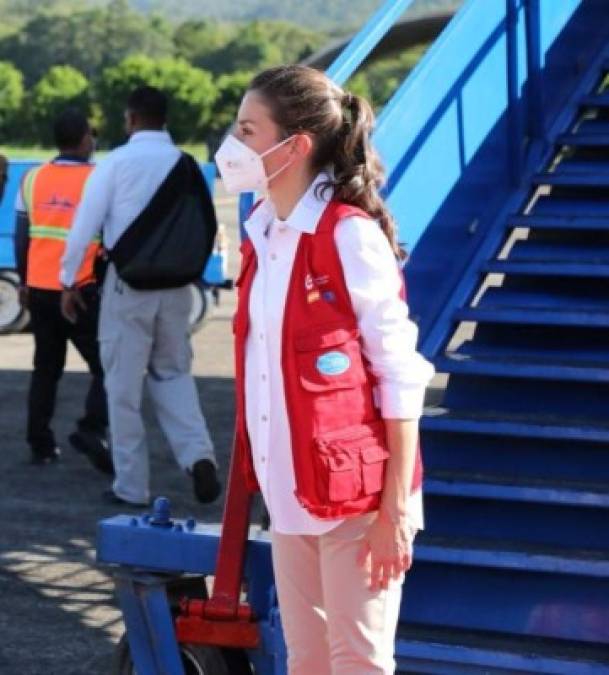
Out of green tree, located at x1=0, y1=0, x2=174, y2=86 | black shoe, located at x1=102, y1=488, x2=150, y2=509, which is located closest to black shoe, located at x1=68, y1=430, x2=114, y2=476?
black shoe, located at x1=102, y1=488, x2=150, y2=509

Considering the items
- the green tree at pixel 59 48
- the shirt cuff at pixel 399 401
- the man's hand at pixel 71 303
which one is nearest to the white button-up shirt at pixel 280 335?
the shirt cuff at pixel 399 401

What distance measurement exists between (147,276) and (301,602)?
3915 millimetres

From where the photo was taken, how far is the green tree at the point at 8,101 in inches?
3813

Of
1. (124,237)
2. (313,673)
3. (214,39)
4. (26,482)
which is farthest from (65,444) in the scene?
(214,39)

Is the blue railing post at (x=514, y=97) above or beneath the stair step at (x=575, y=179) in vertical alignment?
above

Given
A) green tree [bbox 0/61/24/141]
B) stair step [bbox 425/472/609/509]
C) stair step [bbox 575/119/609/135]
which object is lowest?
green tree [bbox 0/61/24/141]

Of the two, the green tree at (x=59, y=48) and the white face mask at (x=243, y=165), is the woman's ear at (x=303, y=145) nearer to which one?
the white face mask at (x=243, y=165)

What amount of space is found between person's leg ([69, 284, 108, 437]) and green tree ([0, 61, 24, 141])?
87832 millimetres

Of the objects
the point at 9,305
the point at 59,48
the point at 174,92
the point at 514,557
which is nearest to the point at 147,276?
the point at 514,557

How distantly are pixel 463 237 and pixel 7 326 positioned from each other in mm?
9304

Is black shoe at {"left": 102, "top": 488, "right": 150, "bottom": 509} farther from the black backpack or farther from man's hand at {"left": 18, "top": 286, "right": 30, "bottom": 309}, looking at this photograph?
man's hand at {"left": 18, "top": 286, "right": 30, "bottom": 309}

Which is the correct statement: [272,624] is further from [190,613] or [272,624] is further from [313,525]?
[313,525]

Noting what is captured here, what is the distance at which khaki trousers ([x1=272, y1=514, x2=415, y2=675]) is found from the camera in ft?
11.6

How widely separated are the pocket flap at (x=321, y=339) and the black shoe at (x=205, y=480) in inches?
174
